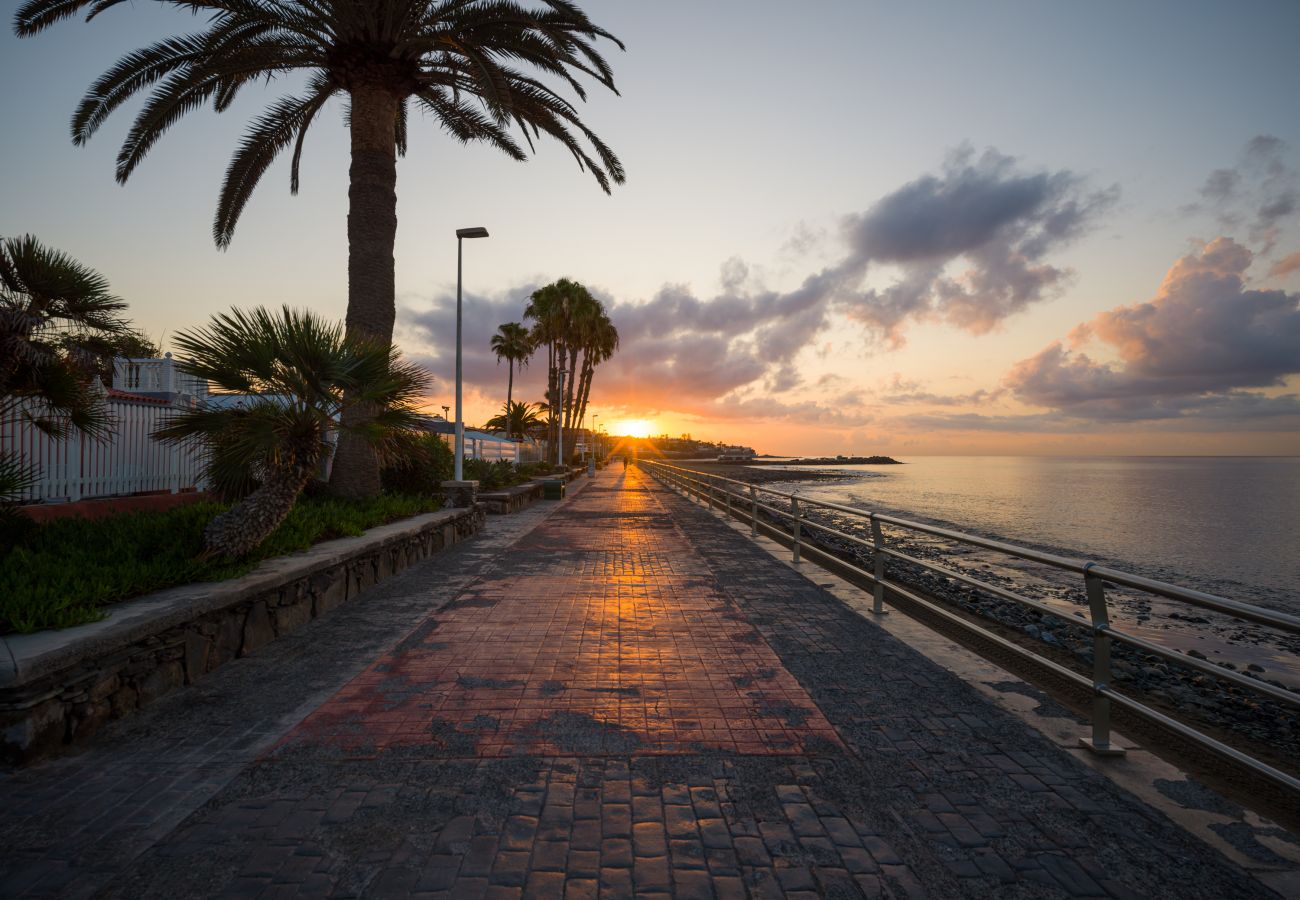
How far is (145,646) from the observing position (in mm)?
4566

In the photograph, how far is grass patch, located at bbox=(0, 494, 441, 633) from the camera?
4359 millimetres

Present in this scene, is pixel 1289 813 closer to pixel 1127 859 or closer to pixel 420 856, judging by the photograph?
pixel 1127 859

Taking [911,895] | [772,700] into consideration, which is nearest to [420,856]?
[911,895]

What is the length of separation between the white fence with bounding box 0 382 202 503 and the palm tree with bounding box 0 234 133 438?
3.73 feet

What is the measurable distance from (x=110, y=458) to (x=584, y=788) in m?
9.33

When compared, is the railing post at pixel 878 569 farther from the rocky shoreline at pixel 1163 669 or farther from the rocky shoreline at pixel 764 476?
the rocky shoreline at pixel 764 476

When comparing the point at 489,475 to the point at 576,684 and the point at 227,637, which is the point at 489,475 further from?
the point at 576,684

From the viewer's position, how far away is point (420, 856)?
2855mm

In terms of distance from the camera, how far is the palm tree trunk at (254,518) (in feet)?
20.4

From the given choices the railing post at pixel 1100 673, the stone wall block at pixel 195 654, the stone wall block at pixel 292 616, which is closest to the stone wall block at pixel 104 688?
the stone wall block at pixel 195 654

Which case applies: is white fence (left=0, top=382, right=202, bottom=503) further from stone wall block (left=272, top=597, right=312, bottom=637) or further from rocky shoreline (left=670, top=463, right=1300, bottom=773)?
rocky shoreline (left=670, top=463, right=1300, bottom=773)

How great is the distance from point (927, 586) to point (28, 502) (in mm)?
15010

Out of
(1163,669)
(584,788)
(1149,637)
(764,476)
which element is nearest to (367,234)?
(584,788)

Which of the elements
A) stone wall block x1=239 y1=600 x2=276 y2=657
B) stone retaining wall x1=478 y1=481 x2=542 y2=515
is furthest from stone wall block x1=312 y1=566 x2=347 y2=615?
stone retaining wall x1=478 y1=481 x2=542 y2=515
